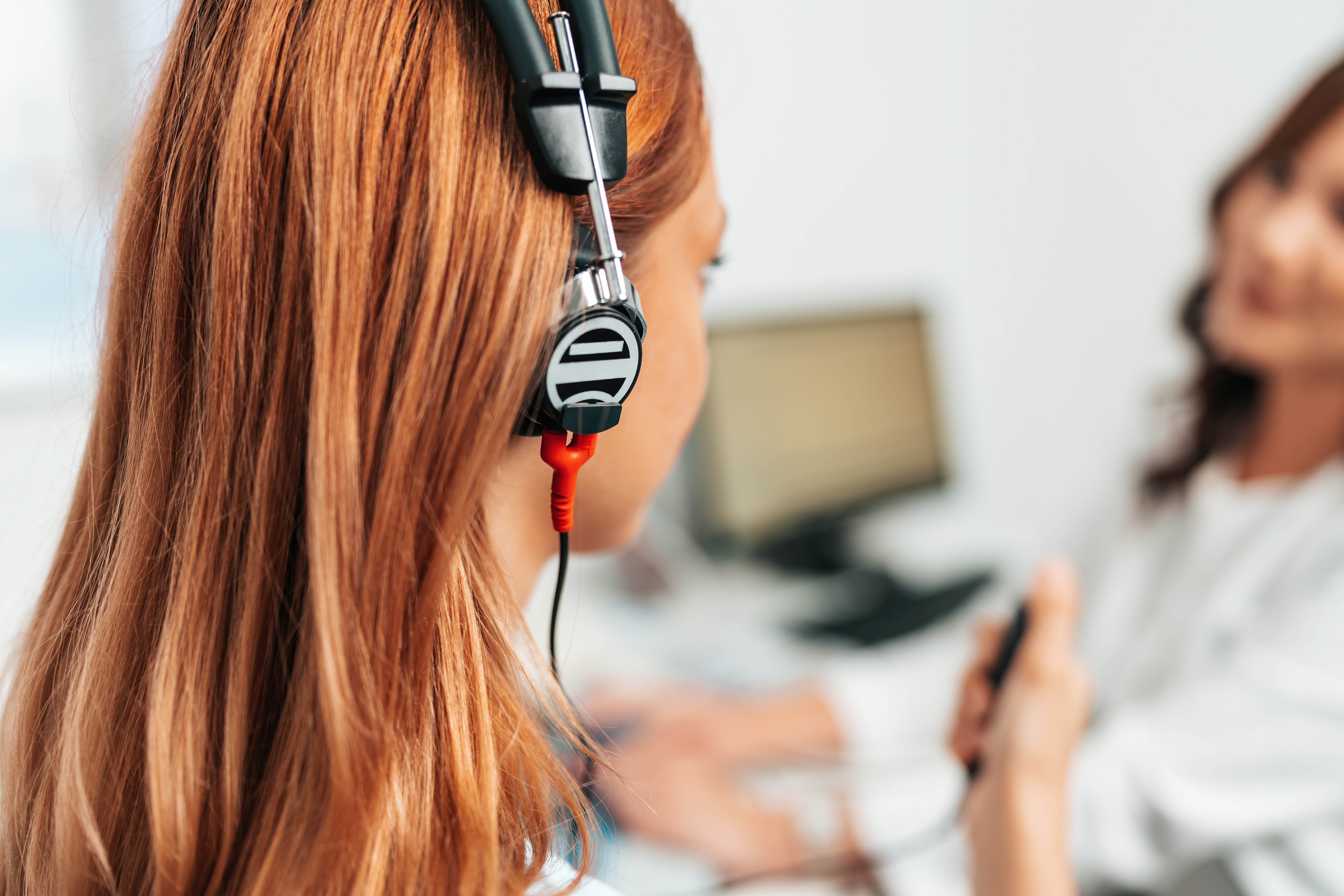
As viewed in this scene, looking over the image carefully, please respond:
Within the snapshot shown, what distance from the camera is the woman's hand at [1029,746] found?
541 millimetres

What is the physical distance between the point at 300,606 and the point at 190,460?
8 cm

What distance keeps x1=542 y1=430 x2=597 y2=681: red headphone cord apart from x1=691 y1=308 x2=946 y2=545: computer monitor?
0.73 m

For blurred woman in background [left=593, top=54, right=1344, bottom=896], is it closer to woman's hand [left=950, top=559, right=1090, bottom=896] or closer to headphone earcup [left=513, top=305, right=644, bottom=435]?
woman's hand [left=950, top=559, right=1090, bottom=896]

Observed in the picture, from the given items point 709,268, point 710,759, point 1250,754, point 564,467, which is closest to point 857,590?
point 710,759

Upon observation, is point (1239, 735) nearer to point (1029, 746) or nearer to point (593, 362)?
point (1029, 746)

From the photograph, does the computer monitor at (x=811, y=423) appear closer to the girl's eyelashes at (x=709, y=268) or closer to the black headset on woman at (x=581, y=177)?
the girl's eyelashes at (x=709, y=268)

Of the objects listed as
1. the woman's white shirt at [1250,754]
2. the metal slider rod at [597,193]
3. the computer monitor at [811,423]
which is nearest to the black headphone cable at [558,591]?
the metal slider rod at [597,193]

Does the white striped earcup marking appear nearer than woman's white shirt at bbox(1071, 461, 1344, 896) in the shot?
Yes

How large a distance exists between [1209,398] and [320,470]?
1.14m

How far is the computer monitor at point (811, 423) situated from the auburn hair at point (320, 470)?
0.78m

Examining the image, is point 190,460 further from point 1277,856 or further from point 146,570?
point 1277,856

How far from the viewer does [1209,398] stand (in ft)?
3.46

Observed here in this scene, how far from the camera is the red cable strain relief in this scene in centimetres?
35

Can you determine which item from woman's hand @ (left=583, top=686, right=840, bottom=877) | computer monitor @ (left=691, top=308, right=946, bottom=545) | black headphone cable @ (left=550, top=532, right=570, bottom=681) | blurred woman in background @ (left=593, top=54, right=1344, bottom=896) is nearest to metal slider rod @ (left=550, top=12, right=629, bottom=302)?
black headphone cable @ (left=550, top=532, right=570, bottom=681)
